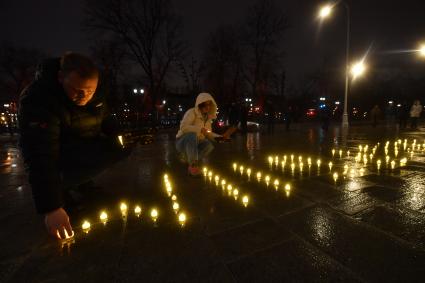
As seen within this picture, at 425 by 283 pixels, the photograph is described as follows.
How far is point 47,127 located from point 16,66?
39942 millimetres

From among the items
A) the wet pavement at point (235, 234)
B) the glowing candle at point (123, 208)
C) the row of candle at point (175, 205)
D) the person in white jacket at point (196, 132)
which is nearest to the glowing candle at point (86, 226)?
the wet pavement at point (235, 234)

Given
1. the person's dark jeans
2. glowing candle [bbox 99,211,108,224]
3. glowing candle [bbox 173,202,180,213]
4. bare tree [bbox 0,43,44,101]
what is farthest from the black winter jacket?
bare tree [bbox 0,43,44,101]

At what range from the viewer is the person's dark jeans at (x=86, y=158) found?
→ 298 cm

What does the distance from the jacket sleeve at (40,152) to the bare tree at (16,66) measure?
3681cm

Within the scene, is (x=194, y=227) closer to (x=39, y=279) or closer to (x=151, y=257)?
(x=151, y=257)

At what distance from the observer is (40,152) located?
6.17ft

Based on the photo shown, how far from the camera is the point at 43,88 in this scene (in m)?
2.30

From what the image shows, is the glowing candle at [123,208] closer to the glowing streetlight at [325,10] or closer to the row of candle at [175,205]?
the row of candle at [175,205]

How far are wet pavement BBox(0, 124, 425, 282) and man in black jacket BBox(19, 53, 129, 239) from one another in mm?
511

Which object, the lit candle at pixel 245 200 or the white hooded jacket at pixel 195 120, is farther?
the white hooded jacket at pixel 195 120

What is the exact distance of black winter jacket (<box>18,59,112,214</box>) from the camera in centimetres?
181

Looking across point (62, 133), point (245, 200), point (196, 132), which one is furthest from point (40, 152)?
point (196, 132)

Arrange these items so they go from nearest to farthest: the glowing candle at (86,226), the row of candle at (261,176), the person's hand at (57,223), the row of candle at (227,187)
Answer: the person's hand at (57,223)
the glowing candle at (86,226)
the row of candle at (227,187)
the row of candle at (261,176)

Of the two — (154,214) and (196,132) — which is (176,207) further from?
(196,132)
